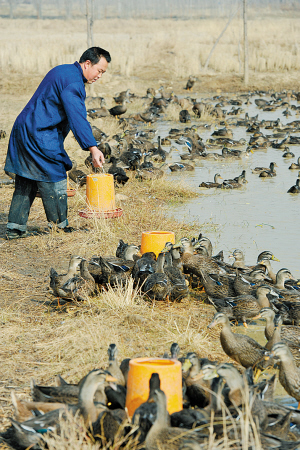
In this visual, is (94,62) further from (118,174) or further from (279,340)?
(118,174)

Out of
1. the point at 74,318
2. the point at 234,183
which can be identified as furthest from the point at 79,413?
the point at 234,183

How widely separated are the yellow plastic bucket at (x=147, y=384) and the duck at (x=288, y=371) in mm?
1191

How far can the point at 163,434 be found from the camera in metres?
3.51

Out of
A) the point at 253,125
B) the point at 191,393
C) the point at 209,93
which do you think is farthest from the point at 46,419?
the point at 209,93

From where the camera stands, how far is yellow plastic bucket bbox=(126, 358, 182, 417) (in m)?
3.92

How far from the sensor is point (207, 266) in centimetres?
762

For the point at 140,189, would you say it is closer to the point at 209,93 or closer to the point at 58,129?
the point at 58,129

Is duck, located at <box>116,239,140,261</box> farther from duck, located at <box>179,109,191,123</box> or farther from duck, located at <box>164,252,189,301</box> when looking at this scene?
duck, located at <box>179,109,191,123</box>

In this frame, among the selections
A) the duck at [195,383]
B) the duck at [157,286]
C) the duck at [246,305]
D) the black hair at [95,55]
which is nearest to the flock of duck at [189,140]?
the black hair at [95,55]

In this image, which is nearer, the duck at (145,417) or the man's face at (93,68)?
the duck at (145,417)

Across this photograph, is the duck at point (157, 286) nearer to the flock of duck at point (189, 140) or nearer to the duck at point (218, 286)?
the duck at point (218, 286)

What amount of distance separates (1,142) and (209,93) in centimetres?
1929

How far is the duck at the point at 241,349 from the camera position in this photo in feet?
17.3

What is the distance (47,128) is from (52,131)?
0.09 m
